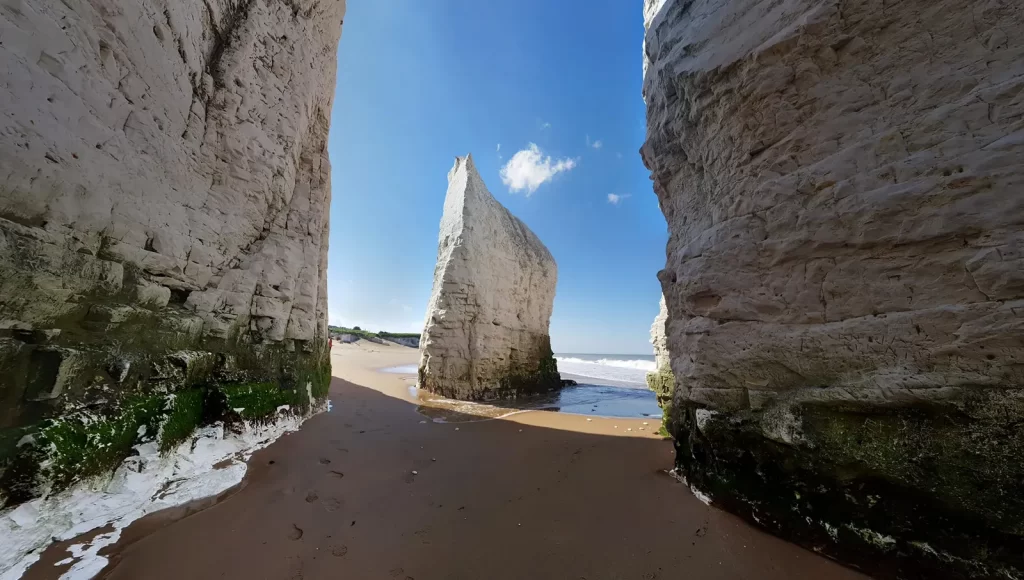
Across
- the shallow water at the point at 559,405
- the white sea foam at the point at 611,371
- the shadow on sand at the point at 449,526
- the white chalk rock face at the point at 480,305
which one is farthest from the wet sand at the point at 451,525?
the white sea foam at the point at 611,371

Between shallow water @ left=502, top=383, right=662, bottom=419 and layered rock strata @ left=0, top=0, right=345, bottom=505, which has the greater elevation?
layered rock strata @ left=0, top=0, right=345, bottom=505

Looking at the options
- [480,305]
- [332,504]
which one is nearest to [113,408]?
[332,504]

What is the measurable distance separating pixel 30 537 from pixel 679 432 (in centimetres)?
483

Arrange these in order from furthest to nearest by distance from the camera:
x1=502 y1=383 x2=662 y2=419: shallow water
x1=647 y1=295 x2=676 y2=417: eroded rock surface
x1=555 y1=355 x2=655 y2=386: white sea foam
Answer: x1=555 y1=355 x2=655 y2=386: white sea foam
x1=502 y1=383 x2=662 y2=419: shallow water
x1=647 y1=295 x2=676 y2=417: eroded rock surface

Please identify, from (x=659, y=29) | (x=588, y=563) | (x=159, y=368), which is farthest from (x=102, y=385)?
(x=659, y=29)

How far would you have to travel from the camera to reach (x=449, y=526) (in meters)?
2.79

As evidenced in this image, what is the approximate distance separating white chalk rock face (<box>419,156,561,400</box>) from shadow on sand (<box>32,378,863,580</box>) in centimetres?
545

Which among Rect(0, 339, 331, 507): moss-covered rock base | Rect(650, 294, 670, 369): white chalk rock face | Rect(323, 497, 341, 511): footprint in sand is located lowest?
Rect(323, 497, 341, 511): footprint in sand

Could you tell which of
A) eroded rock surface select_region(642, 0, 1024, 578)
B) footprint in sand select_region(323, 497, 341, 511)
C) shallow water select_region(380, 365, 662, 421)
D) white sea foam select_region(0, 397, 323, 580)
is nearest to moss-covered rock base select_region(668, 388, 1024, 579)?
eroded rock surface select_region(642, 0, 1024, 578)

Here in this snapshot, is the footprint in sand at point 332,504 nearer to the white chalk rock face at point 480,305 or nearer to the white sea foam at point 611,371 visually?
the white chalk rock face at point 480,305

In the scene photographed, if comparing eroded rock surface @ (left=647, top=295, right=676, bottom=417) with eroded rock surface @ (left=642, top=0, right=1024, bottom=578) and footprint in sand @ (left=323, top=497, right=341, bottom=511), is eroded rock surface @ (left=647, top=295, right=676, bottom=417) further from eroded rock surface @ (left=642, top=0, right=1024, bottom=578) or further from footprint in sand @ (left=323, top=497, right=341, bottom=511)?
footprint in sand @ (left=323, top=497, right=341, bottom=511)

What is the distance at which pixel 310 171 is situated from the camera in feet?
19.0

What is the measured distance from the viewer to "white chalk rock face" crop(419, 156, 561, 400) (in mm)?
9922

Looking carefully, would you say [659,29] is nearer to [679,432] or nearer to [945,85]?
[945,85]
